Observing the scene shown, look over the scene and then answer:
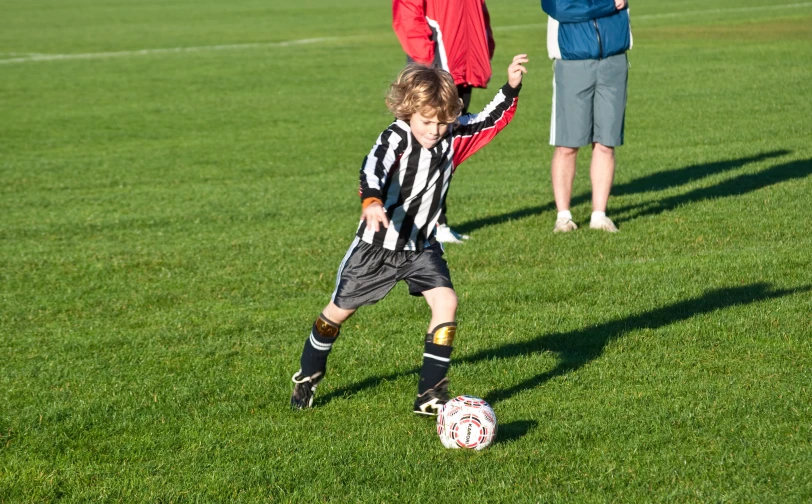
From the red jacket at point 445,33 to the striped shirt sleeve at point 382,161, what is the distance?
12.9ft

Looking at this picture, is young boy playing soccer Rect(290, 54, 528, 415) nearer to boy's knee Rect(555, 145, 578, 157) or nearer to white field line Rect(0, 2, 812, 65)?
boy's knee Rect(555, 145, 578, 157)

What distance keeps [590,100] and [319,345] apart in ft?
15.4

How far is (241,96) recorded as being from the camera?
20.8 metres

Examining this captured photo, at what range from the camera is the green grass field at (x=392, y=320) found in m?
4.43

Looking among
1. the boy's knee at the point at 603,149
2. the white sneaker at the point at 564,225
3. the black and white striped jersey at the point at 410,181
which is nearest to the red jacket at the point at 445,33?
the boy's knee at the point at 603,149

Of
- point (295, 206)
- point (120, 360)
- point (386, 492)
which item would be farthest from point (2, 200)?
point (386, 492)

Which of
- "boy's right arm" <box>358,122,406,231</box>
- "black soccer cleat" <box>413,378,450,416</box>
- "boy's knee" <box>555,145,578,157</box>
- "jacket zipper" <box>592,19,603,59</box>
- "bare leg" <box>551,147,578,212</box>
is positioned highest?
"boy's right arm" <box>358,122,406,231</box>

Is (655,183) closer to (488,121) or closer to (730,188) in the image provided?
(730,188)

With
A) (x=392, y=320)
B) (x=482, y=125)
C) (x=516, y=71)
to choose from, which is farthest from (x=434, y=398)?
(x=392, y=320)

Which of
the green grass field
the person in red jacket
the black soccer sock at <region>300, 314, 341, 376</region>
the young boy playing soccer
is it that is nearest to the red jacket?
the person in red jacket

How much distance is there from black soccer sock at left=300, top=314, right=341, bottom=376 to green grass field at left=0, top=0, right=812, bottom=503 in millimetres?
228

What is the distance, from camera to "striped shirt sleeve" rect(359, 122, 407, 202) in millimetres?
4672

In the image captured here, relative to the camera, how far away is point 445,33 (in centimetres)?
880

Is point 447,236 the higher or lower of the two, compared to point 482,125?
lower
